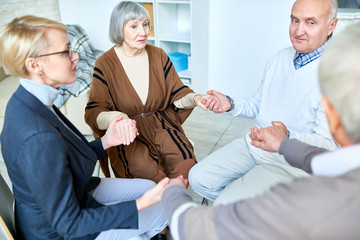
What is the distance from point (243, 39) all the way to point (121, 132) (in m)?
2.45

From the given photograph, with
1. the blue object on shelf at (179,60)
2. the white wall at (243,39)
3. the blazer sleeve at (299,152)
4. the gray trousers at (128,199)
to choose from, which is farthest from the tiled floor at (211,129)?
the blazer sleeve at (299,152)

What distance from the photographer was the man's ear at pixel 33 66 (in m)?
1.13

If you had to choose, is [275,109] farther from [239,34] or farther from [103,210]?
[239,34]

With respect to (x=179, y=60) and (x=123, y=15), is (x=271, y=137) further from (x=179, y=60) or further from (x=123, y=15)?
(x=179, y=60)

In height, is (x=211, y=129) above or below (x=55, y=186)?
below

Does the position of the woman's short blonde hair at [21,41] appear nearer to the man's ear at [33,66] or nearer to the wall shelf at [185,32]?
the man's ear at [33,66]

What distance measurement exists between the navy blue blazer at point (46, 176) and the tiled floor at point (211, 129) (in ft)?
5.73

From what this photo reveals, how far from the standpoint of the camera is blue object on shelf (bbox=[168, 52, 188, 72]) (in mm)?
3902

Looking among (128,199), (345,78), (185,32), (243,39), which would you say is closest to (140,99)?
(128,199)

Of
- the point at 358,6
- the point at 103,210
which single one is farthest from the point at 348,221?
the point at 358,6

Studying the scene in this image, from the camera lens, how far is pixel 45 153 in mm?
1010

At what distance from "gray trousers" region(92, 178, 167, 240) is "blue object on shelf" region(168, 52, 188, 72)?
250 centimetres

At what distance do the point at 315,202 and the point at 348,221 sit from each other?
7 centimetres

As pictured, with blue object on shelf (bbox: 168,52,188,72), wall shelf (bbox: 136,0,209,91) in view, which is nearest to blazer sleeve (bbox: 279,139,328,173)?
wall shelf (bbox: 136,0,209,91)
